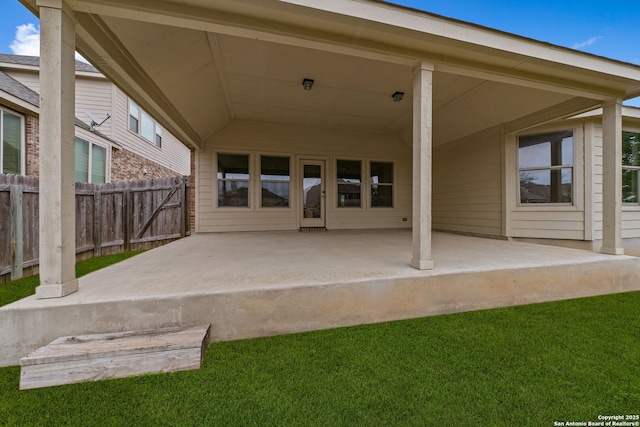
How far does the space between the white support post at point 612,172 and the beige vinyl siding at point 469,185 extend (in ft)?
6.39

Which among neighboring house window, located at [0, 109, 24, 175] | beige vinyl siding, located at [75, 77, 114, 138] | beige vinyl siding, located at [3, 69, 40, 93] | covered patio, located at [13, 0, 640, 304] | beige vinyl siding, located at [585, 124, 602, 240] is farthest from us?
beige vinyl siding, located at [75, 77, 114, 138]

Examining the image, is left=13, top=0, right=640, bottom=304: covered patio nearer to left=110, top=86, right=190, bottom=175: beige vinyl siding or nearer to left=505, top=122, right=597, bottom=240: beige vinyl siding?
left=505, top=122, right=597, bottom=240: beige vinyl siding

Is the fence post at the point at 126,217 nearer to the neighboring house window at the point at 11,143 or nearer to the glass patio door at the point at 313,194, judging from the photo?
the neighboring house window at the point at 11,143

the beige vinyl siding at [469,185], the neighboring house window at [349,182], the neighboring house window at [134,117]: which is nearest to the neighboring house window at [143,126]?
the neighboring house window at [134,117]

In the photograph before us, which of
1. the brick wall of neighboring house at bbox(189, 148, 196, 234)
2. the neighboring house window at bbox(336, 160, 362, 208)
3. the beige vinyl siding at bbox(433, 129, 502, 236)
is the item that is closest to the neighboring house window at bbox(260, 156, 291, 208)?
the neighboring house window at bbox(336, 160, 362, 208)

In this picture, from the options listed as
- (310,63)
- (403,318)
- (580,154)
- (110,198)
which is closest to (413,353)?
(403,318)

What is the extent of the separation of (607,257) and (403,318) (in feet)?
10.3

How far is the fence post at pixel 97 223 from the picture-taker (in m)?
5.12

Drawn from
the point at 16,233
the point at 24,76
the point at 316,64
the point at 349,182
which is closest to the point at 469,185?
the point at 349,182

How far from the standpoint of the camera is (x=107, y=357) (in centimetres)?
170

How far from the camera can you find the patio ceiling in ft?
8.08

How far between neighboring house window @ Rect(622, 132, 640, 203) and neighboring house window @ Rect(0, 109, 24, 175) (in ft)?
41.6

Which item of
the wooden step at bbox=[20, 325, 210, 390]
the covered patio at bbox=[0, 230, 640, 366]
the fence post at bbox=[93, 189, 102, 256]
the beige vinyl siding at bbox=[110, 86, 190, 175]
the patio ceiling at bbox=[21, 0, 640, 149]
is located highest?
the beige vinyl siding at bbox=[110, 86, 190, 175]

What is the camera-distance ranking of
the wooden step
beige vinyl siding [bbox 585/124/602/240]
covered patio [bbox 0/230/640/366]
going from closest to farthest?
the wooden step, covered patio [bbox 0/230/640/366], beige vinyl siding [bbox 585/124/602/240]
